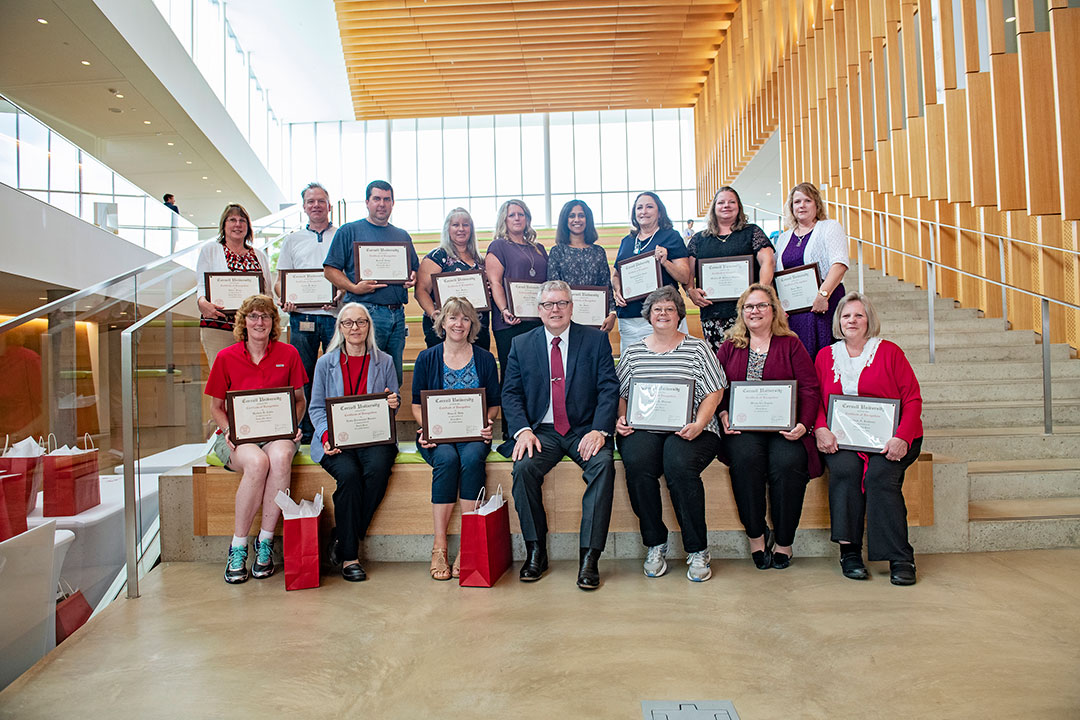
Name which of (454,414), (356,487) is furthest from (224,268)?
(454,414)

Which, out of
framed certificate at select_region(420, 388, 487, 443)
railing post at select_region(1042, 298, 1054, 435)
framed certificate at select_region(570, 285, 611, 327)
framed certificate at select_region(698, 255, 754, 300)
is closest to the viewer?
framed certificate at select_region(420, 388, 487, 443)

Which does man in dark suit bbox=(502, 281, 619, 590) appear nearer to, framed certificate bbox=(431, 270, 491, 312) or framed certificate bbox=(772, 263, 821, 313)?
framed certificate bbox=(431, 270, 491, 312)

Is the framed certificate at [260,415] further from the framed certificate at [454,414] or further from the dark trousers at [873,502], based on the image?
the dark trousers at [873,502]

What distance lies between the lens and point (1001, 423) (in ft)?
14.6

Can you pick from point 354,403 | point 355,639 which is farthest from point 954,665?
point 354,403

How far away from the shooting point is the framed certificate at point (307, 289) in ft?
13.7

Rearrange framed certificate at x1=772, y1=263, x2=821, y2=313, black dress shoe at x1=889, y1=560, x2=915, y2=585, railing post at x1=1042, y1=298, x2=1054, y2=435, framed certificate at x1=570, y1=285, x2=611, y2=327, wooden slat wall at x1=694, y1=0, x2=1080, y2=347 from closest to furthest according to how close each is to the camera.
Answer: black dress shoe at x1=889, y1=560, x2=915, y2=585 < framed certificate at x1=772, y1=263, x2=821, y2=313 < framed certificate at x1=570, y1=285, x2=611, y2=327 < railing post at x1=1042, y1=298, x2=1054, y2=435 < wooden slat wall at x1=694, y1=0, x2=1080, y2=347

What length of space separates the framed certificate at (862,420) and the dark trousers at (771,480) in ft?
0.60

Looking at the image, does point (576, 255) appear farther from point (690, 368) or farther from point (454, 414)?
point (454, 414)

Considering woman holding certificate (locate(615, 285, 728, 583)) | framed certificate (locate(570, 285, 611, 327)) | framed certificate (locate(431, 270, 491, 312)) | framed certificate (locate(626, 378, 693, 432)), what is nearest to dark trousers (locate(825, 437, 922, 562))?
woman holding certificate (locate(615, 285, 728, 583))

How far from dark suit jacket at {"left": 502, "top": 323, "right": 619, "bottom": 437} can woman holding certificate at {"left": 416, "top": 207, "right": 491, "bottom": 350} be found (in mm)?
695

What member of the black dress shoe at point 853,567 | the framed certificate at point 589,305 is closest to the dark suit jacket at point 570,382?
the framed certificate at point 589,305

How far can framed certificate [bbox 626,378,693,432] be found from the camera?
327 cm

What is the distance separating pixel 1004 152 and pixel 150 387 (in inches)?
244
